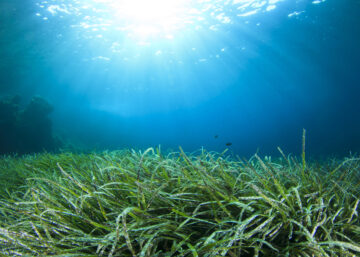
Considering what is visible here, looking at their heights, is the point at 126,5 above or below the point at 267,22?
above

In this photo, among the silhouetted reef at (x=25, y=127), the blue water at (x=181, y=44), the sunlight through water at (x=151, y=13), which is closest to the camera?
the sunlight through water at (x=151, y=13)

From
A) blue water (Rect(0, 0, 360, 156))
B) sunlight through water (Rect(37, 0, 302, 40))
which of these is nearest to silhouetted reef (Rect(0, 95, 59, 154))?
blue water (Rect(0, 0, 360, 156))

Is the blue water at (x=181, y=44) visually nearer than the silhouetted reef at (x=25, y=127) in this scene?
No

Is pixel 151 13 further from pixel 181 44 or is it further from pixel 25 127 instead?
pixel 25 127

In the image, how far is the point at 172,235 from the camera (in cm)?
139

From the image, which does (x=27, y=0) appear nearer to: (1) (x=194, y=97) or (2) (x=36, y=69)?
(2) (x=36, y=69)

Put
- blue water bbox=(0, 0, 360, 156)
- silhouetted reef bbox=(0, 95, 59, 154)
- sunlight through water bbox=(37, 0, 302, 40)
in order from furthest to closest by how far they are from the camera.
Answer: blue water bbox=(0, 0, 360, 156), silhouetted reef bbox=(0, 95, 59, 154), sunlight through water bbox=(37, 0, 302, 40)

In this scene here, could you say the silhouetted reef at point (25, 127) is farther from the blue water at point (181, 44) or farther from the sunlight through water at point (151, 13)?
the sunlight through water at point (151, 13)

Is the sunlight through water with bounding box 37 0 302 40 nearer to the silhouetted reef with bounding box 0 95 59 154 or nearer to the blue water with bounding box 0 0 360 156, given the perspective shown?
the blue water with bounding box 0 0 360 156

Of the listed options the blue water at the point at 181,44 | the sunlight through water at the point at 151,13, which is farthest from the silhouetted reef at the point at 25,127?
the sunlight through water at the point at 151,13

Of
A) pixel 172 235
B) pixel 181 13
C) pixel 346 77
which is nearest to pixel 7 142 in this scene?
pixel 181 13

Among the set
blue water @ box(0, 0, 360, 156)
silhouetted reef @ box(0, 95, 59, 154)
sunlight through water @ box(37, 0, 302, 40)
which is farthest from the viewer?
blue water @ box(0, 0, 360, 156)

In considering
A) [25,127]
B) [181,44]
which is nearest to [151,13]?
[181,44]

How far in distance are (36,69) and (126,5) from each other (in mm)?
28961
